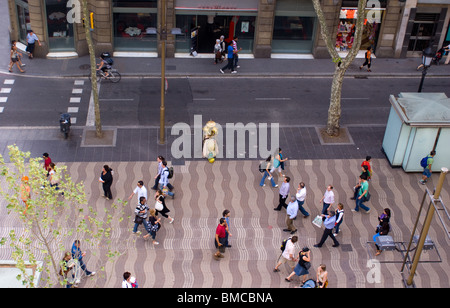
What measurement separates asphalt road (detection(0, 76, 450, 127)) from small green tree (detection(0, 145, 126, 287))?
15.3ft

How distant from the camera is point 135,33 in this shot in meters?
30.1

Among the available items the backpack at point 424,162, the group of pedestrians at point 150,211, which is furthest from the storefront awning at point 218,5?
the backpack at point 424,162

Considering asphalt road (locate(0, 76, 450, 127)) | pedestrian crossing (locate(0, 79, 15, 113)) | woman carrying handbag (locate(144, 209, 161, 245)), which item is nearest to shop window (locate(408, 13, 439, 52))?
asphalt road (locate(0, 76, 450, 127))

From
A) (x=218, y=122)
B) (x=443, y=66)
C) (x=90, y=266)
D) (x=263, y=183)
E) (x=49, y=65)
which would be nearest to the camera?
(x=90, y=266)

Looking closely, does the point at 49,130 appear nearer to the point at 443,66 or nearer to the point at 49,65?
the point at 49,65

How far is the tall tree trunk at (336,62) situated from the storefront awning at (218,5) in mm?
7782

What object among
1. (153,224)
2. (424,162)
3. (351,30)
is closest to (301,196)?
(153,224)

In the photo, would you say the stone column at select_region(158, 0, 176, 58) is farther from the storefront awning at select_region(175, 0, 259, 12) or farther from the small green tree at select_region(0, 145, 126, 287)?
the small green tree at select_region(0, 145, 126, 287)

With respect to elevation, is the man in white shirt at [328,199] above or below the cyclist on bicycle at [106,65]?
below

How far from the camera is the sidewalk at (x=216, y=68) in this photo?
2806 centimetres

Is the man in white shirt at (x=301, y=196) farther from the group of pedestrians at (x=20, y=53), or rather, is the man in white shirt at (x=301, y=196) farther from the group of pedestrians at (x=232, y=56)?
the group of pedestrians at (x=20, y=53)

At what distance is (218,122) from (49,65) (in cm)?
1048
